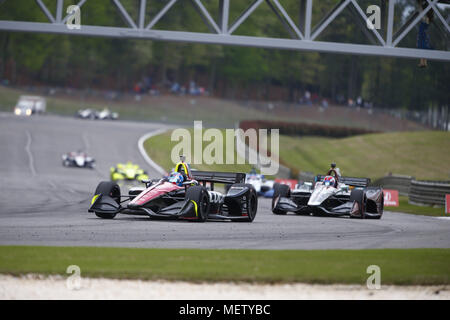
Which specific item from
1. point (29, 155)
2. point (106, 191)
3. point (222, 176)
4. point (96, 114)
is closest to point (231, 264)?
point (106, 191)

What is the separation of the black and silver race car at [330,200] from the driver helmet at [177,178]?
196 inches

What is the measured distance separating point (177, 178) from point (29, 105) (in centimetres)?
5764

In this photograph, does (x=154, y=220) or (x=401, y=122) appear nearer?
(x=154, y=220)

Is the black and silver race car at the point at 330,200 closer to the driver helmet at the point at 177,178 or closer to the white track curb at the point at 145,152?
the driver helmet at the point at 177,178

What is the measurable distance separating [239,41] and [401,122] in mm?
44080

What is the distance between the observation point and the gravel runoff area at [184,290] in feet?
28.2

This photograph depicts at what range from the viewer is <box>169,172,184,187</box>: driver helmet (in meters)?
16.7

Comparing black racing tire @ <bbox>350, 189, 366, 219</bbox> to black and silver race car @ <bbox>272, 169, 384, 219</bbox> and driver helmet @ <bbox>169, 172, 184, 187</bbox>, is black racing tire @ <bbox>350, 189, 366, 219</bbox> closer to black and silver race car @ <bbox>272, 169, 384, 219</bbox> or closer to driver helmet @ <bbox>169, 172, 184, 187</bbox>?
black and silver race car @ <bbox>272, 169, 384, 219</bbox>

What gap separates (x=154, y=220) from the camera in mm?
16453

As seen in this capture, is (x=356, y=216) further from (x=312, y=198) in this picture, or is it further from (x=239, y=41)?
(x=239, y=41)

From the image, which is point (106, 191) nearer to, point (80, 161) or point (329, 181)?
point (329, 181)

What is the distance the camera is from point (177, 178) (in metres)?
16.8

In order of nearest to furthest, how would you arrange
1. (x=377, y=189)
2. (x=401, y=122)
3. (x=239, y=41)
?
(x=239, y=41)
(x=377, y=189)
(x=401, y=122)
